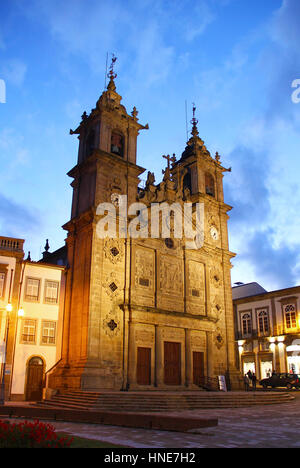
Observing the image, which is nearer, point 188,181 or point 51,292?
point 51,292

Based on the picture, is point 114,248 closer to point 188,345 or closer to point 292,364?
point 188,345

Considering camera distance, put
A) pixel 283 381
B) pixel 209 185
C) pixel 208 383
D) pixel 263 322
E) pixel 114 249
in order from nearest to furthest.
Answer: pixel 114 249, pixel 208 383, pixel 283 381, pixel 209 185, pixel 263 322

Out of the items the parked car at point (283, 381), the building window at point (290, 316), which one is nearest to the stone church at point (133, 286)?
the parked car at point (283, 381)

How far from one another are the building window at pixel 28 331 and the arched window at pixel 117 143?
13.3m

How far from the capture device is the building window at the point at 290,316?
138ft

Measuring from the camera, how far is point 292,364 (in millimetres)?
40719

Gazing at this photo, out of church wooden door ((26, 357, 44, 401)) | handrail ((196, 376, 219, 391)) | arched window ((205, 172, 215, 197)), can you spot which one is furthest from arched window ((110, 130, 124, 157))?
handrail ((196, 376, 219, 391))

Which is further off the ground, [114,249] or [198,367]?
[114,249]

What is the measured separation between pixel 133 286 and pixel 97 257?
3243mm

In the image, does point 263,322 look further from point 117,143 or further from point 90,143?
point 90,143

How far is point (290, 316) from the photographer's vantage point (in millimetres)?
42500

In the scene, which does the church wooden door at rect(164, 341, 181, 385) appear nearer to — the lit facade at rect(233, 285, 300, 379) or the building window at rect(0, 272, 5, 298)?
the building window at rect(0, 272, 5, 298)

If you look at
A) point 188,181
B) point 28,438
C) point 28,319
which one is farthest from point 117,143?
point 28,438

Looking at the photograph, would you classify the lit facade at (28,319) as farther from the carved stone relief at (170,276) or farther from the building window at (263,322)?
the building window at (263,322)
